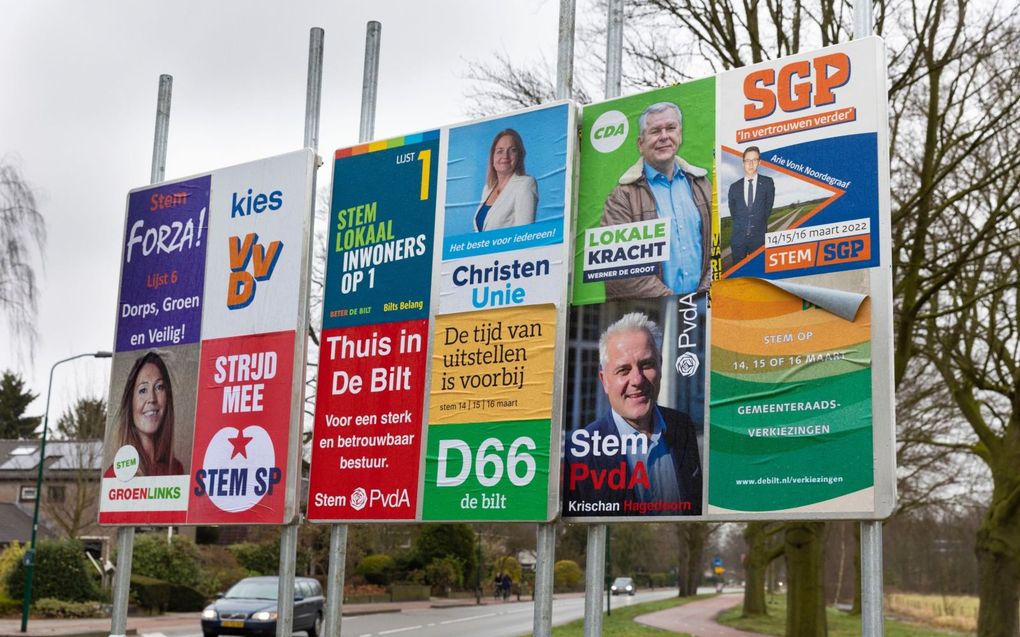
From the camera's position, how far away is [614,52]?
8.87 metres

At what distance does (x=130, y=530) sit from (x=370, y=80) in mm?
4630

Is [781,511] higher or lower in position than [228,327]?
lower

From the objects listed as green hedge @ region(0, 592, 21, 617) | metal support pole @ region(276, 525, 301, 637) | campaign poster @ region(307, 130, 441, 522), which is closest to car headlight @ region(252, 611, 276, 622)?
green hedge @ region(0, 592, 21, 617)

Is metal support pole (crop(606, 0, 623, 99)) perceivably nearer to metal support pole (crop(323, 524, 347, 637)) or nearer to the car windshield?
metal support pole (crop(323, 524, 347, 637))

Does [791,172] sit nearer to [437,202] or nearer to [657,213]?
[657,213]

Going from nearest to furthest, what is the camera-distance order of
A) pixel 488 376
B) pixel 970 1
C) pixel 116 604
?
pixel 488 376
pixel 116 604
pixel 970 1

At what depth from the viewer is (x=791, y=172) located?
7660 mm

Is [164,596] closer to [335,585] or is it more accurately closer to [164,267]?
[164,267]

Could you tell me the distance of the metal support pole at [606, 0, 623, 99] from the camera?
8.83 m

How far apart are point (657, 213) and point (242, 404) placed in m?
4.08

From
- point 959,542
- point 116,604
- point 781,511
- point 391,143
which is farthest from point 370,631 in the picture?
point 959,542

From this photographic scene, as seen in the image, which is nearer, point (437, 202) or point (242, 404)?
point (437, 202)

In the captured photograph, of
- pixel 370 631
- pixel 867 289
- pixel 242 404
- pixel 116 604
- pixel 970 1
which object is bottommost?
pixel 370 631

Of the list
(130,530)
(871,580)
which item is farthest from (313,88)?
(871,580)
